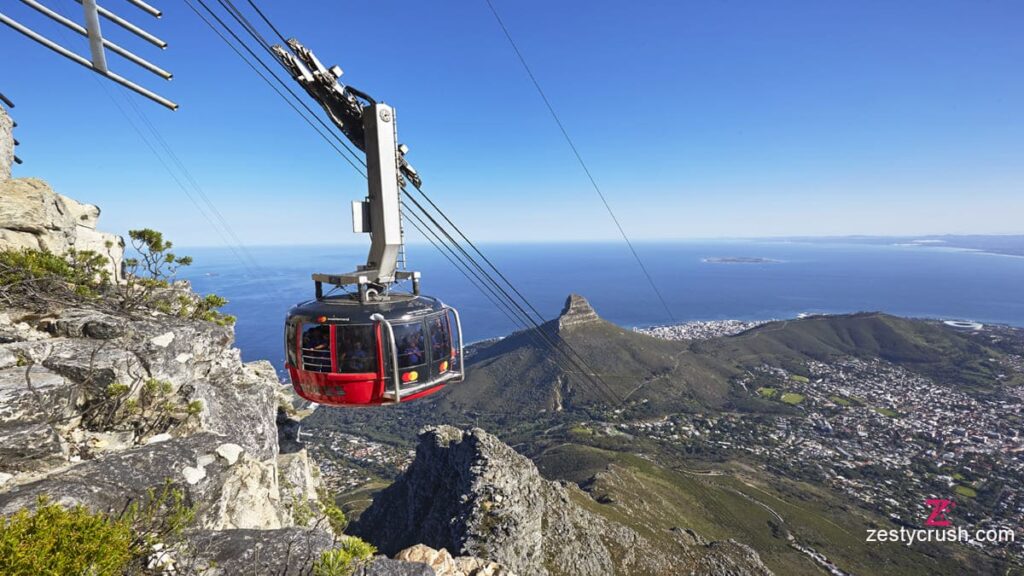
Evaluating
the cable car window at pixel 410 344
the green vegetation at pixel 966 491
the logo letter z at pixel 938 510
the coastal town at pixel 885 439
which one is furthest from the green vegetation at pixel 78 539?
the green vegetation at pixel 966 491

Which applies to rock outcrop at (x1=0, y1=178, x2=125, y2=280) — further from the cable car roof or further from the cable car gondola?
the cable car gondola

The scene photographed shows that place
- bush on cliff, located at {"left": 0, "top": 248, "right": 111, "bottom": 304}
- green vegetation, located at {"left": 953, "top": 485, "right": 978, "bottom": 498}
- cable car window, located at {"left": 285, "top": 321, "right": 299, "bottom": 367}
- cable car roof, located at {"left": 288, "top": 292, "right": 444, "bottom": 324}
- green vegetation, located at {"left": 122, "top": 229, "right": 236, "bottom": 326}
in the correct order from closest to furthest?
cable car roof, located at {"left": 288, "top": 292, "right": 444, "bottom": 324}
bush on cliff, located at {"left": 0, "top": 248, "right": 111, "bottom": 304}
cable car window, located at {"left": 285, "top": 321, "right": 299, "bottom": 367}
green vegetation, located at {"left": 122, "top": 229, "right": 236, "bottom": 326}
green vegetation, located at {"left": 953, "top": 485, "right": 978, "bottom": 498}

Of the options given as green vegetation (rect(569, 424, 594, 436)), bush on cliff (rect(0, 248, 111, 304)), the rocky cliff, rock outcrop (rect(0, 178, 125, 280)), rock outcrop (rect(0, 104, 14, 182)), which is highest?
rock outcrop (rect(0, 104, 14, 182))

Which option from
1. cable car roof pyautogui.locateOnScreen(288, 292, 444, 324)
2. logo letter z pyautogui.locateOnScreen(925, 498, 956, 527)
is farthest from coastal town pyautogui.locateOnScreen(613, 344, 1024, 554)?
cable car roof pyautogui.locateOnScreen(288, 292, 444, 324)

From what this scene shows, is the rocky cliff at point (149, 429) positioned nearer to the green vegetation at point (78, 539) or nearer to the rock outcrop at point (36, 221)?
the green vegetation at point (78, 539)

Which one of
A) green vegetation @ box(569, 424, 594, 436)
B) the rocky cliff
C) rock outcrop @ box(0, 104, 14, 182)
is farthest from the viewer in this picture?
green vegetation @ box(569, 424, 594, 436)

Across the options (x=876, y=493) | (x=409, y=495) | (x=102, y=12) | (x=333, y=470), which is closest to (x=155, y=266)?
(x=102, y=12)

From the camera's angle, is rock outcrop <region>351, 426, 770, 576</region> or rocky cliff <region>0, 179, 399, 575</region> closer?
rocky cliff <region>0, 179, 399, 575</region>

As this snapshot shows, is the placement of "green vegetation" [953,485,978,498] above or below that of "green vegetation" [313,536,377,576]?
below
